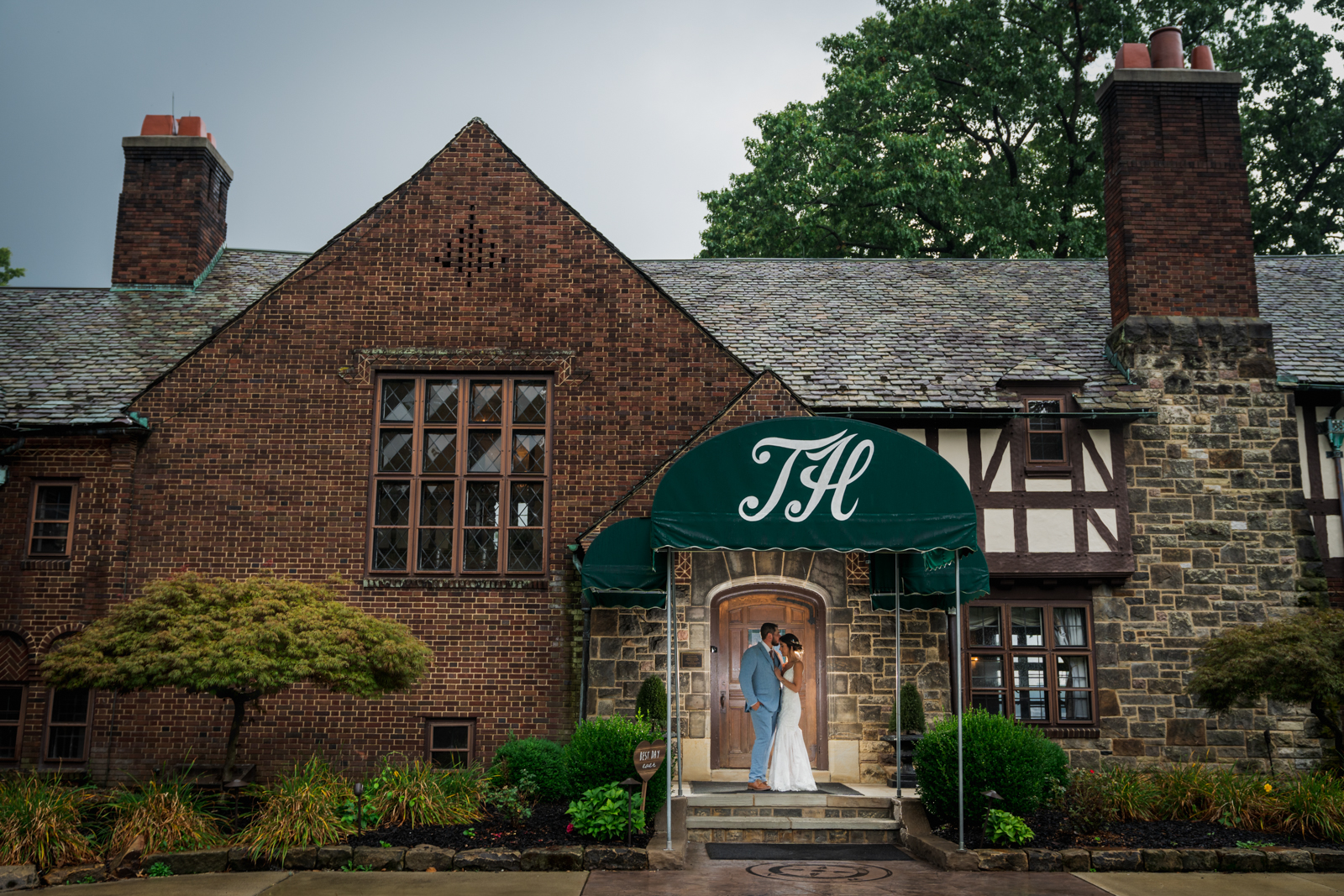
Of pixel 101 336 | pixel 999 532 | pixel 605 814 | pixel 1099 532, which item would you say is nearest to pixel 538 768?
pixel 605 814

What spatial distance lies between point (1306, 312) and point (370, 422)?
15249 mm

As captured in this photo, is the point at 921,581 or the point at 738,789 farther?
the point at 921,581

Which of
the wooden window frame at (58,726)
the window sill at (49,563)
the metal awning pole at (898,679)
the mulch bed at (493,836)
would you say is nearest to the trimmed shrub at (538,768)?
the mulch bed at (493,836)

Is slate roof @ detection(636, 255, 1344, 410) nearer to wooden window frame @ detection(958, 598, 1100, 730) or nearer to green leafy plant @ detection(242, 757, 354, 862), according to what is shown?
wooden window frame @ detection(958, 598, 1100, 730)

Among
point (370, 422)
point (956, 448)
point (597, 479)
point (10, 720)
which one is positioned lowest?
point (10, 720)

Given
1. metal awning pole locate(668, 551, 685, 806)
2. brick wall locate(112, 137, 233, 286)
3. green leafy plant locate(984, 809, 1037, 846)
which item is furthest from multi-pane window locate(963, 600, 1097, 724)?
brick wall locate(112, 137, 233, 286)

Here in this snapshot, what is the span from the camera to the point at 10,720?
13.8 metres

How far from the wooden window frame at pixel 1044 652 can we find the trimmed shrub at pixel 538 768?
6.12m

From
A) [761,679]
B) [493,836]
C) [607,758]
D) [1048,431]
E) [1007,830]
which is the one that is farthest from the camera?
[1048,431]

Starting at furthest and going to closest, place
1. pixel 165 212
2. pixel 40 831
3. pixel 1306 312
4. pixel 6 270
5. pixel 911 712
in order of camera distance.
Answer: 1. pixel 6 270
2. pixel 165 212
3. pixel 1306 312
4. pixel 911 712
5. pixel 40 831

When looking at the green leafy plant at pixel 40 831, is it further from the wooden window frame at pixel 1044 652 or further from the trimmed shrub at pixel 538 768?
the wooden window frame at pixel 1044 652

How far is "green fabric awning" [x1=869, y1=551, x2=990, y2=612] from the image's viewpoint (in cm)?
1175

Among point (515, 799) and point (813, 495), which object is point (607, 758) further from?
point (813, 495)

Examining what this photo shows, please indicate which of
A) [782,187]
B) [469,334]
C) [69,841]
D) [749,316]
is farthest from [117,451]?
[782,187]
